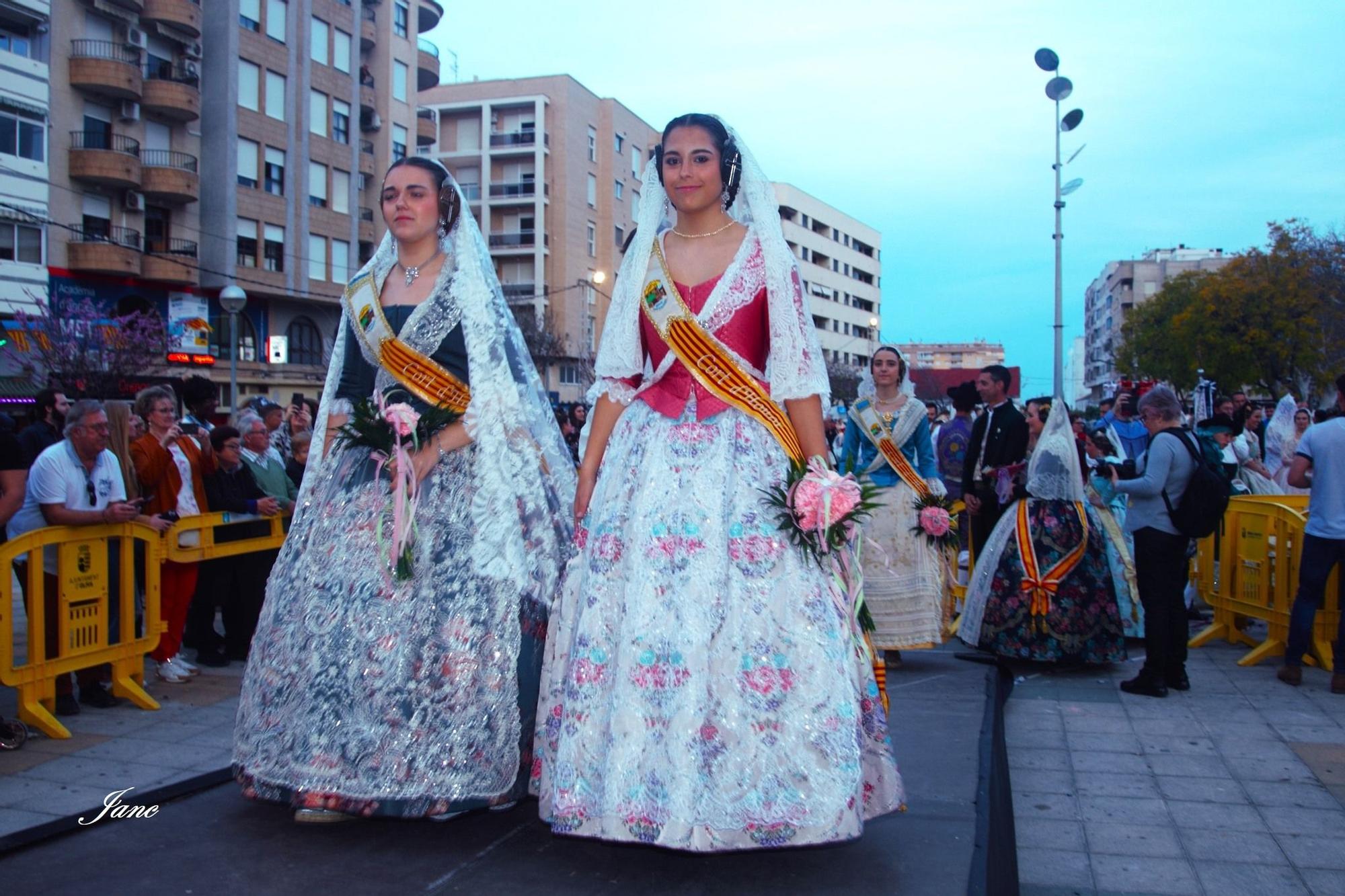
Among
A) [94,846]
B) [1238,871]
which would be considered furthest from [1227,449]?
[94,846]

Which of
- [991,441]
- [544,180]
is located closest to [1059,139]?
[991,441]

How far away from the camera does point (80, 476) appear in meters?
5.25

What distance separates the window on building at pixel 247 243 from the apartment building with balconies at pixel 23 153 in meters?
5.79

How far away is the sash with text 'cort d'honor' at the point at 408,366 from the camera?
3.69m

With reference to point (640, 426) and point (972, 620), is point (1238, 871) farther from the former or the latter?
point (972, 620)

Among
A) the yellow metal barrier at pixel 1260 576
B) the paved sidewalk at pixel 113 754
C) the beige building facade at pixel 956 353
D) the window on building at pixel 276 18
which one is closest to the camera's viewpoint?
the paved sidewalk at pixel 113 754

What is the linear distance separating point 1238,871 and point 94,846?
11.6ft

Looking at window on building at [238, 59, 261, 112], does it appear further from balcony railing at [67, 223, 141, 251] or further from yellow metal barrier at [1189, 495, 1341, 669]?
yellow metal barrier at [1189, 495, 1341, 669]

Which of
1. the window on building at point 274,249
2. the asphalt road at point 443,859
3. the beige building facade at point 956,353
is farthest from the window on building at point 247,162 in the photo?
the beige building facade at point 956,353

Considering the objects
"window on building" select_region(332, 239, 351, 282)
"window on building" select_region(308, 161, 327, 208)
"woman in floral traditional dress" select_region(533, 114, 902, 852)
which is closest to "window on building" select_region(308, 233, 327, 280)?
"window on building" select_region(332, 239, 351, 282)

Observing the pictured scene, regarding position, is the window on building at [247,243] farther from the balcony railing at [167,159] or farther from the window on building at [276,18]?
the window on building at [276,18]

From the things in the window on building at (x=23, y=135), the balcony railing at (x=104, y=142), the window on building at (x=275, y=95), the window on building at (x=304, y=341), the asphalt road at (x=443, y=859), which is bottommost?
the asphalt road at (x=443, y=859)

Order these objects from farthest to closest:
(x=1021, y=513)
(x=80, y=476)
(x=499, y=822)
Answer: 1. (x=1021, y=513)
2. (x=80, y=476)
3. (x=499, y=822)

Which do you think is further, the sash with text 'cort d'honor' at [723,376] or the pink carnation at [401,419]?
the pink carnation at [401,419]
